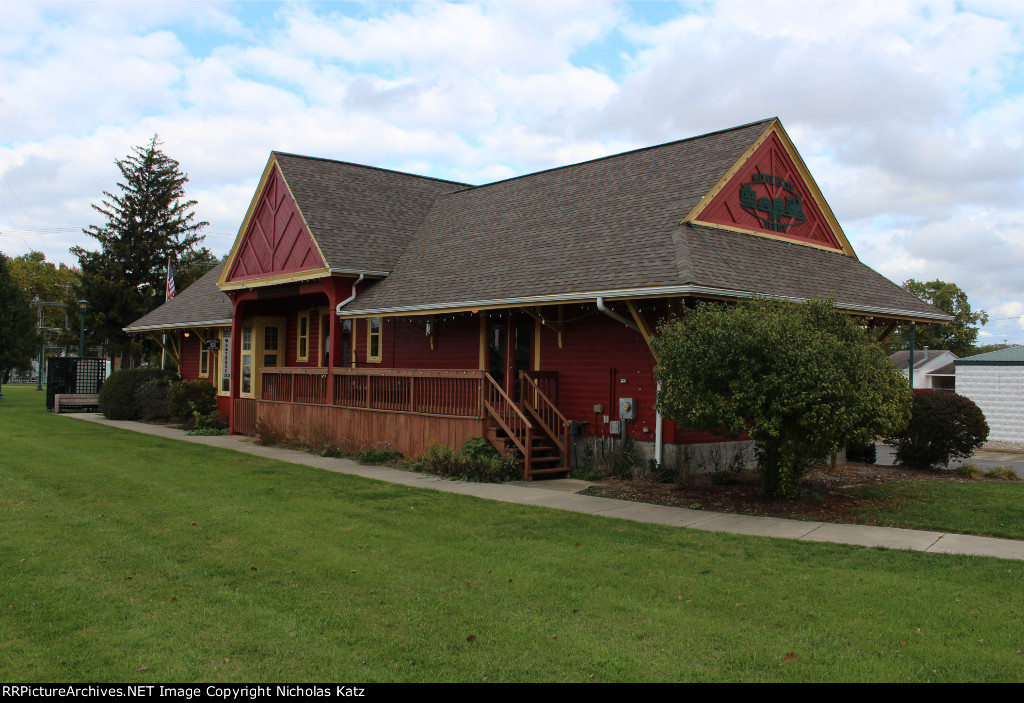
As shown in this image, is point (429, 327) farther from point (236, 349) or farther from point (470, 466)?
point (236, 349)

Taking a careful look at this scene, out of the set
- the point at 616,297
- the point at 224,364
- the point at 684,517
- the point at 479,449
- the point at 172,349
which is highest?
the point at 616,297

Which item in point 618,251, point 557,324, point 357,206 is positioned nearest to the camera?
point 618,251

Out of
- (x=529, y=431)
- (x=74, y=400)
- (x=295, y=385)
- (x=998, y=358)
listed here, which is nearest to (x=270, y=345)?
(x=295, y=385)

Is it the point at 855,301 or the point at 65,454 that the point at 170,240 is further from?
the point at 855,301

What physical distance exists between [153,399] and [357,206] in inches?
430

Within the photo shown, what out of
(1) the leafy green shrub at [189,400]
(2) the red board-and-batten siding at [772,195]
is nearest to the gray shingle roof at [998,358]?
(2) the red board-and-batten siding at [772,195]

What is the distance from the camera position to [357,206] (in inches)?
846

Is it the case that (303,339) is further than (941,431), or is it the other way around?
(303,339)

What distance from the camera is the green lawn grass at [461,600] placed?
4.83 m

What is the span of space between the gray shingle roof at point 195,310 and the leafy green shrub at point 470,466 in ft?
43.1

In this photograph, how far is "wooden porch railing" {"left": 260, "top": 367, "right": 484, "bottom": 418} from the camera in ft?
47.8

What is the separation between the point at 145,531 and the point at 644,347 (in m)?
8.35

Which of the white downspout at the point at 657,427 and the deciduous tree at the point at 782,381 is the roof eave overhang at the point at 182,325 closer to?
the white downspout at the point at 657,427

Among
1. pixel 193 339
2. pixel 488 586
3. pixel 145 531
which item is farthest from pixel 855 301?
pixel 193 339
